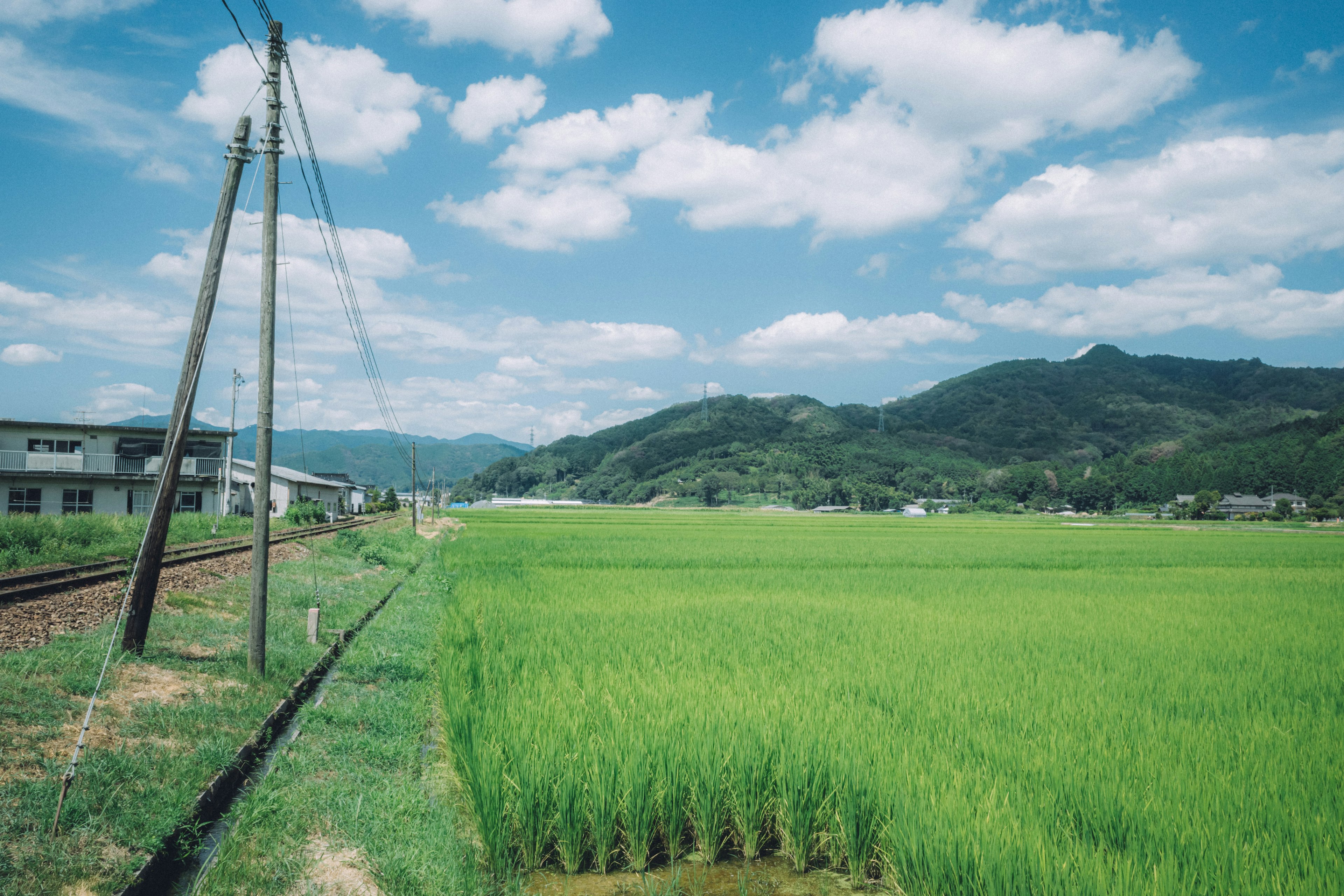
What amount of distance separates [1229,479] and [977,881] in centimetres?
11868

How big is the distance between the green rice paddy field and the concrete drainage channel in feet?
5.04

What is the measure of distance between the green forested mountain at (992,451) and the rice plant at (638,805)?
106973mm

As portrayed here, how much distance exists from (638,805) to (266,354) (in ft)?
22.2

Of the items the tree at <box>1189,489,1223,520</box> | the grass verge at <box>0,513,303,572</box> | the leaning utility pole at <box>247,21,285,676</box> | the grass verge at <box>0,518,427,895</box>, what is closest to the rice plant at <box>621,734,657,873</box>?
the grass verge at <box>0,518,427,895</box>

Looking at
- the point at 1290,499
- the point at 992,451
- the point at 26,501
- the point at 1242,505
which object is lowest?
the point at 1242,505

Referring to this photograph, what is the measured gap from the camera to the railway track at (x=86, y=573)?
1093cm

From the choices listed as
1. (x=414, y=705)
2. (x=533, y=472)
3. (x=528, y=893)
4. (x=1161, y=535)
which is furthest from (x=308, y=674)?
(x=533, y=472)

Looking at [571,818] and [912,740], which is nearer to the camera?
[571,818]

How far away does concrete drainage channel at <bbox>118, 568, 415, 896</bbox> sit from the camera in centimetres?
386

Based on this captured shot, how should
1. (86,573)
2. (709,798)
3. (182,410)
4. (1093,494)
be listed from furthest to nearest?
(1093,494)
(86,573)
(182,410)
(709,798)

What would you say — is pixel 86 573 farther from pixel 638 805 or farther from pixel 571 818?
pixel 638 805

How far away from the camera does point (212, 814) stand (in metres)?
4.76

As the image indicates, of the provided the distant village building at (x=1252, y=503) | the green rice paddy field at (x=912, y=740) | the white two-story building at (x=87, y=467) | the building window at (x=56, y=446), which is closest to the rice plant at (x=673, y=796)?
the green rice paddy field at (x=912, y=740)

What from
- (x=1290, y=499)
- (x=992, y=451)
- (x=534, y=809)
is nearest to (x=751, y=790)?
(x=534, y=809)
